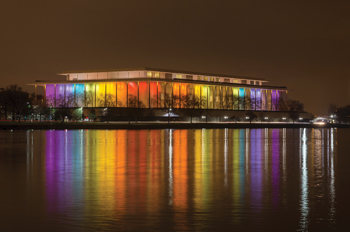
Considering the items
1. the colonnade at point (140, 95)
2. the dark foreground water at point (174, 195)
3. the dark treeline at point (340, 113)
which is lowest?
the dark foreground water at point (174, 195)

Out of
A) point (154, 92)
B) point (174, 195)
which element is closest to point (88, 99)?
point (154, 92)

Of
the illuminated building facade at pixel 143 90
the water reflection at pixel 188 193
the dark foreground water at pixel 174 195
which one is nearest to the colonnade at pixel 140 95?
the illuminated building facade at pixel 143 90

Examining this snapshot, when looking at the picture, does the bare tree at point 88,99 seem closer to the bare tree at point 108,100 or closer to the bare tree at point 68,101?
the bare tree at point 68,101

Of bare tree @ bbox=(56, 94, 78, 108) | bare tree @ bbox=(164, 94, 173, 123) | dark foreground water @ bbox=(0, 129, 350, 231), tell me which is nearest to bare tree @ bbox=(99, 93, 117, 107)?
bare tree @ bbox=(56, 94, 78, 108)

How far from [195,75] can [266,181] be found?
110 metres

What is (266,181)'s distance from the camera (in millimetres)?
12711

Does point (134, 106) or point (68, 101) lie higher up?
point (68, 101)

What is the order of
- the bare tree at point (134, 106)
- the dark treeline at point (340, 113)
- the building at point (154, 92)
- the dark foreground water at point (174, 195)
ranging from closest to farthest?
the dark foreground water at point (174, 195) < the bare tree at point (134, 106) < the building at point (154, 92) < the dark treeline at point (340, 113)

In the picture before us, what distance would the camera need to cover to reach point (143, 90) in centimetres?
11175

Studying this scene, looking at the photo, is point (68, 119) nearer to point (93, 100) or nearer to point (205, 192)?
point (93, 100)

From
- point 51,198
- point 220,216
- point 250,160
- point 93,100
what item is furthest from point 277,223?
point 93,100

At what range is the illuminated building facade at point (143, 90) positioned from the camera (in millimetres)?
109500

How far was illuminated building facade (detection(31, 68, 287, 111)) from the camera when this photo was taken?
359 feet

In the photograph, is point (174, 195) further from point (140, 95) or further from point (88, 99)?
point (88, 99)
